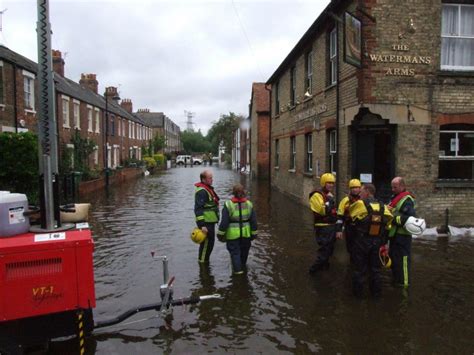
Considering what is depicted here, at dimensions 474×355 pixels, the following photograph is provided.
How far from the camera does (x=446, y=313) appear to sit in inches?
222

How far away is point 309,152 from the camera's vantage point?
16.7 m

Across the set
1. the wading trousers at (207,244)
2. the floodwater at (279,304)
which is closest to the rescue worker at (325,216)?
the floodwater at (279,304)

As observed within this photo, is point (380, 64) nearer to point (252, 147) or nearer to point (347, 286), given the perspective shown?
point (347, 286)

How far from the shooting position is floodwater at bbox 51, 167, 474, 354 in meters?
4.83

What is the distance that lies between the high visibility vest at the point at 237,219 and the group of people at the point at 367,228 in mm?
1131

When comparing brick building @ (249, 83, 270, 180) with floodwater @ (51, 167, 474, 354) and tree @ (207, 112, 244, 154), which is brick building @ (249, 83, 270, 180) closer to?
floodwater @ (51, 167, 474, 354)

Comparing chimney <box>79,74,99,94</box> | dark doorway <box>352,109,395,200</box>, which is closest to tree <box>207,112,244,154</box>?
chimney <box>79,74,99,94</box>

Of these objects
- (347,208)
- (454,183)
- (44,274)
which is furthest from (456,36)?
(44,274)

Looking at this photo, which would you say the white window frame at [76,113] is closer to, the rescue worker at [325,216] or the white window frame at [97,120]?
the white window frame at [97,120]

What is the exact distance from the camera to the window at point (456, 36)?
1096 cm

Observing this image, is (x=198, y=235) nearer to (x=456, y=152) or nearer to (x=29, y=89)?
(x=456, y=152)

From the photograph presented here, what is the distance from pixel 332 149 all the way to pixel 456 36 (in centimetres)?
468

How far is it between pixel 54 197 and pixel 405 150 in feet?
28.7

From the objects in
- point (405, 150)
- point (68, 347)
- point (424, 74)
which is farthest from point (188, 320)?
point (424, 74)
